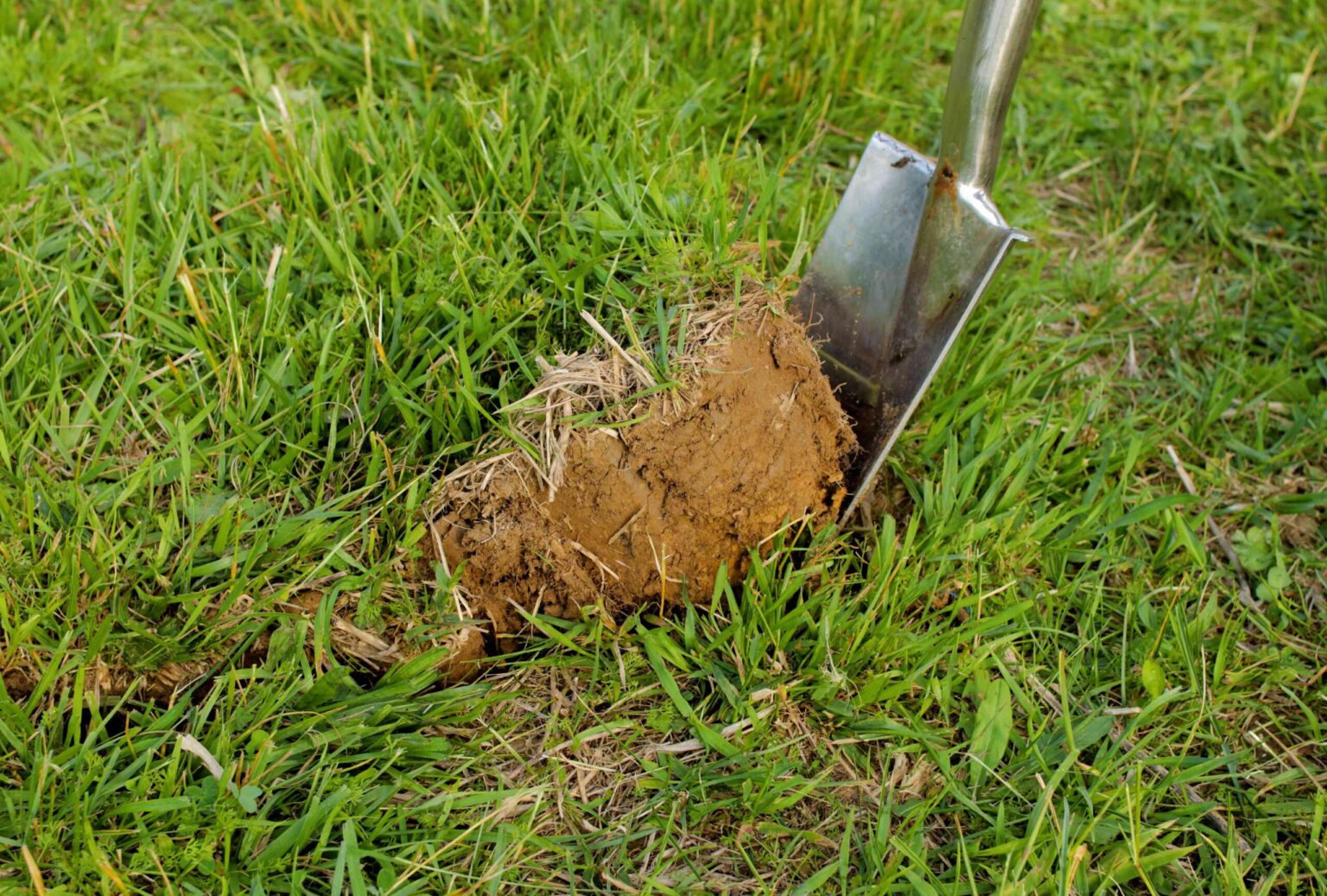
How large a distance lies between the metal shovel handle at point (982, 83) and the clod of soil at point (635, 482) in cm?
51

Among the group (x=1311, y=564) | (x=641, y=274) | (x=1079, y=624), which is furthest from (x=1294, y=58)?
(x=641, y=274)

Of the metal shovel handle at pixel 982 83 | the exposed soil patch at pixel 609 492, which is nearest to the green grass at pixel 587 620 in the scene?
the exposed soil patch at pixel 609 492

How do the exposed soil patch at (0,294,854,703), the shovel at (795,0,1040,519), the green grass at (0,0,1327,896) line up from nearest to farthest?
the green grass at (0,0,1327,896) → the exposed soil patch at (0,294,854,703) → the shovel at (795,0,1040,519)

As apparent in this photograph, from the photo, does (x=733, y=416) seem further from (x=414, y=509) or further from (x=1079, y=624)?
(x=1079, y=624)

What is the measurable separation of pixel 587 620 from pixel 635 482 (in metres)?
0.28

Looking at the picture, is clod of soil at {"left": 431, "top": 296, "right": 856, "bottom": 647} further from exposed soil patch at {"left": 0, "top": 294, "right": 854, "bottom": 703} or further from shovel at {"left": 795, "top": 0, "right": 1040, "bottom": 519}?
shovel at {"left": 795, "top": 0, "right": 1040, "bottom": 519}

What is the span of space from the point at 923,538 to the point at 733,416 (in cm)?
47

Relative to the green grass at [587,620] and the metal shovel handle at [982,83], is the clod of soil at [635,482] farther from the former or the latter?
the metal shovel handle at [982,83]

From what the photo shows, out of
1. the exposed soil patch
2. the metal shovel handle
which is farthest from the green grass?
the metal shovel handle

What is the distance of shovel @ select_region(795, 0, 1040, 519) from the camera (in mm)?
1981

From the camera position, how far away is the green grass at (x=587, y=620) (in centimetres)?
168

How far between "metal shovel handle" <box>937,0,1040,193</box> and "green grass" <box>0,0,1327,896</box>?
39cm

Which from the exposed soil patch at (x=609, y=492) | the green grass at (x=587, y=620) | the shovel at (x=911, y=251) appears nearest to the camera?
the green grass at (x=587, y=620)

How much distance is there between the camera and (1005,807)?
5.78ft
